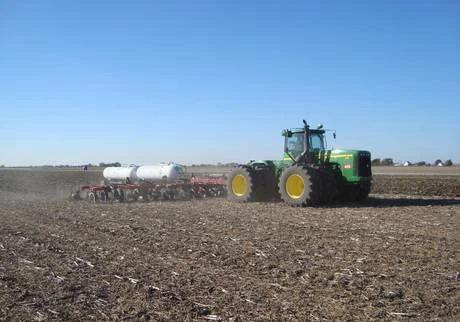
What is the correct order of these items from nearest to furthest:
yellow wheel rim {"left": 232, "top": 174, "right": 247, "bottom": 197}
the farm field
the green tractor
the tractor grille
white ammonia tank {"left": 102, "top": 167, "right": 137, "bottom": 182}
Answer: the farm field < the green tractor < the tractor grille < yellow wheel rim {"left": 232, "top": 174, "right": 247, "bottom": 197} < white ammonia tank {"left": 102, "top": 167, "right": 137, "bottom": 182}

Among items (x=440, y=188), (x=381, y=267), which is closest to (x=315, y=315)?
(x=381, y=267)

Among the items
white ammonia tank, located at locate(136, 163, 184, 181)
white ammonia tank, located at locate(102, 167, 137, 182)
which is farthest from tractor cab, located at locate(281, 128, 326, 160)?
white ammonia tank, located at locate(102, 167, 137, 182)

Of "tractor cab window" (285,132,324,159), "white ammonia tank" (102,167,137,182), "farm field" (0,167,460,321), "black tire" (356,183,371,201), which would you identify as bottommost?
"farm field" (0,167,460,321)

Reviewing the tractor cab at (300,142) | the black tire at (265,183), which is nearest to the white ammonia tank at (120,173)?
the black tire at (265,183)

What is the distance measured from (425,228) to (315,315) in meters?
7.18

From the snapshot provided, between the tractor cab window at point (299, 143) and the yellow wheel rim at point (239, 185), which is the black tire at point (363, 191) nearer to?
the tractor cab window at point (299, 143)

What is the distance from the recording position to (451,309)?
6.07m

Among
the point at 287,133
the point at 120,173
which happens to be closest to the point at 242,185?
the point at 287,133

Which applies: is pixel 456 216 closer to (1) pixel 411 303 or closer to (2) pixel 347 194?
(2) pixel 347 194

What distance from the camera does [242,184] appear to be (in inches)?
818

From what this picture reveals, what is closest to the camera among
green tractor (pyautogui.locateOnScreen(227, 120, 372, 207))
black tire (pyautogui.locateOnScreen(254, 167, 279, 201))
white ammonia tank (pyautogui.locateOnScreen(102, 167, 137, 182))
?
green tractor (pyautogui.locateOnScreen(227, 120, 372, 207))

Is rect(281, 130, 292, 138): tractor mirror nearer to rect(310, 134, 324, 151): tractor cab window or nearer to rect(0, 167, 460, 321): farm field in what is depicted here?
rect(310, 134, 324, 151): tractor cab window

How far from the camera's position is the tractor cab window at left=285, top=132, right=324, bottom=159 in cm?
1950

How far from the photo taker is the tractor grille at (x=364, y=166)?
18266mm
